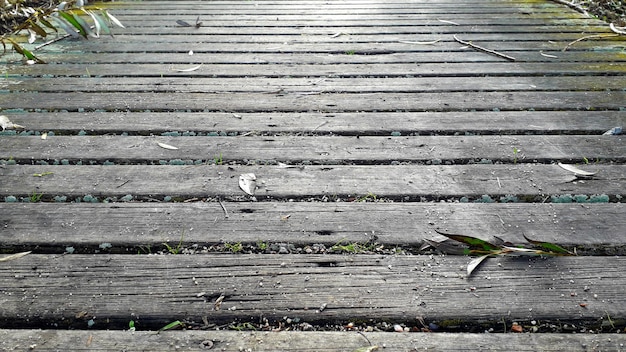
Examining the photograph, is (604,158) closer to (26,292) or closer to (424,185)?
(424,185)

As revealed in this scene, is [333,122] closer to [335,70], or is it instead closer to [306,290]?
[335,70]

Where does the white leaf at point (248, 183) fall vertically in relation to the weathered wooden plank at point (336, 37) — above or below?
below

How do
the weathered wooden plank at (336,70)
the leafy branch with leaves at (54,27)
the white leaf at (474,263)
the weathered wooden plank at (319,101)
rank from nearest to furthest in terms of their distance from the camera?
1. the white leaf at (474,263)
2. the weathered wooden plank at (319,101)
3. the leafy branch with leaves at (54,27)
4. the weathered wooden plank at (336,70)

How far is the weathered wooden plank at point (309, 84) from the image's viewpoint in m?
2.27

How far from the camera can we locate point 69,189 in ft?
4.93

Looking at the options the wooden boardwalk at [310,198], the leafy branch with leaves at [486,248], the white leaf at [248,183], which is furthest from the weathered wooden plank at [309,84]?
the leafy branch with leaves at [486,248]

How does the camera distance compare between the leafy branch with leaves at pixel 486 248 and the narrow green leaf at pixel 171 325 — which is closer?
the narrow green leaf at pixel 171 325

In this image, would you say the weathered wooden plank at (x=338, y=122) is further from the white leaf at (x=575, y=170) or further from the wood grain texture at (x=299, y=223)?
the wood grain texture at (x=299, y=223)

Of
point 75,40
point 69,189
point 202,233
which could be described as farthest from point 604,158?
point 75,40

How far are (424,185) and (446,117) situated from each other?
0.57 m

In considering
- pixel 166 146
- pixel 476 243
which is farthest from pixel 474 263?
pixel 166 146

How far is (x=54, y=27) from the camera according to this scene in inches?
118

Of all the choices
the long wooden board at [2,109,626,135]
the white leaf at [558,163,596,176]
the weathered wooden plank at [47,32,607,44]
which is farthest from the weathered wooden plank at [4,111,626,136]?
the weathered wooden plank at [47,32,607,44]

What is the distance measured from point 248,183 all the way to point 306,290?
0.51m
